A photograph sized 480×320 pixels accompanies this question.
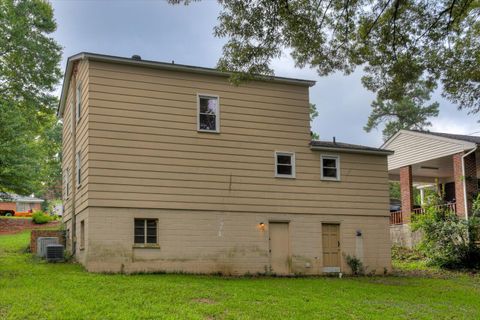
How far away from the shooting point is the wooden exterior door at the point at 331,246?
18.9m

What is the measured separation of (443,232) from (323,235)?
5.71m

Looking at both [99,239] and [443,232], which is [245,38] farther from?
[443,232]

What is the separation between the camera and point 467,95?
15.7 meters

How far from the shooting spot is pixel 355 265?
19094mm

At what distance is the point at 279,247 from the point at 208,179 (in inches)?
136

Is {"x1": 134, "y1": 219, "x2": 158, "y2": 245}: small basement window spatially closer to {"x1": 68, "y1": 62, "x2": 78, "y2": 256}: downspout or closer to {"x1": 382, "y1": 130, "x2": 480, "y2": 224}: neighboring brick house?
{"x1": 68, "y1": 62, "x2": 78, "y2": 256}: downspout

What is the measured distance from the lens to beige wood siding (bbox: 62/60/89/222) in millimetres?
16922

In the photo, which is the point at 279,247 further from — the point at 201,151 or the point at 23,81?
the point at 23,81

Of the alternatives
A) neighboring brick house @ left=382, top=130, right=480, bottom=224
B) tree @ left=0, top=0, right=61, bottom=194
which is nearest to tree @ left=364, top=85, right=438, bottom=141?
neighboring brick house @ left=382, top=130, right=480, bottom=224

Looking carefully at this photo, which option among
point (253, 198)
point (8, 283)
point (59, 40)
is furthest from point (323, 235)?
point (59, 40)

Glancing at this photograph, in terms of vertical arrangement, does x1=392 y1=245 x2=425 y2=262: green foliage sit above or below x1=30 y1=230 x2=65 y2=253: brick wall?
below

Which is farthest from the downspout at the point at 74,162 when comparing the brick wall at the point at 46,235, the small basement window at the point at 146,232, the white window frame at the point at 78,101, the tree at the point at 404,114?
the tree at the point at 404,114

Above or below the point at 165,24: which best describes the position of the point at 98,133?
below

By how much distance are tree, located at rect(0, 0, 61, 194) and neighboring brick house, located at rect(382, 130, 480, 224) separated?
1938cm
